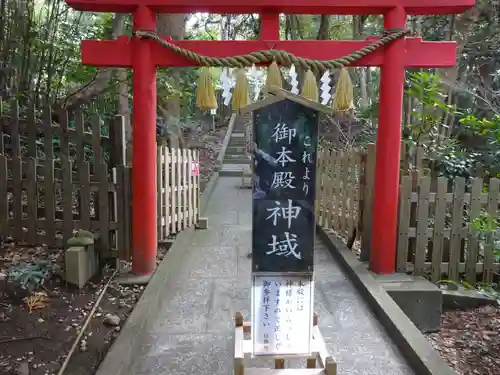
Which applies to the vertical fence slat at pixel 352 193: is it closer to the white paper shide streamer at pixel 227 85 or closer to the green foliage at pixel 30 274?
the white paper shide streamer at pixel 227 85

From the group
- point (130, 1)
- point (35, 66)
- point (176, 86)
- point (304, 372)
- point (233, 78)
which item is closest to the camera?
point (304, 372)

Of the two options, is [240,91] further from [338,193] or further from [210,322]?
[338,193]

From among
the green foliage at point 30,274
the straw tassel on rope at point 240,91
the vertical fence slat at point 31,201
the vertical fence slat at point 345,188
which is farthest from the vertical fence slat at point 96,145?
the vertical fence slat at point 345,188

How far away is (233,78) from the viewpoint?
466 cm

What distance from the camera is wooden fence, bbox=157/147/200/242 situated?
22.6 feet

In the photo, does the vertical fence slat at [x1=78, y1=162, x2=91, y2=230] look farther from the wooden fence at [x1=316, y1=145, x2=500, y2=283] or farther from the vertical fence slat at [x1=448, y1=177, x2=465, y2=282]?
the vertical fence slat at [x1=448, y1=177, x2=465, y2=282]

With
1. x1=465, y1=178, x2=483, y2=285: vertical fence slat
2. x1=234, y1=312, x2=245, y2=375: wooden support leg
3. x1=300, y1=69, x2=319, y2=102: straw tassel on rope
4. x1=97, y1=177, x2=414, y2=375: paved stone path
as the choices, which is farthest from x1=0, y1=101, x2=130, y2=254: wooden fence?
x1=465, y1=178, x2=483, y2=285: vertical fence slat

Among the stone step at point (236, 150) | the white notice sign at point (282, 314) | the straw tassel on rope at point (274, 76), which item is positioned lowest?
the white notice sign at point (282, 314)

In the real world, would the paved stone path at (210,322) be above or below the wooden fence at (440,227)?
below

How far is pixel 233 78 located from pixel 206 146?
17.3 meters

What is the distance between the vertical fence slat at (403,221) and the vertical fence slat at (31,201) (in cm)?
438

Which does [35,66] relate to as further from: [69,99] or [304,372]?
[304,372]

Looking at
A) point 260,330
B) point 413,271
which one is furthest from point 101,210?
point 413,271

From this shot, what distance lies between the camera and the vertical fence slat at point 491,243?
5461 millimetres
